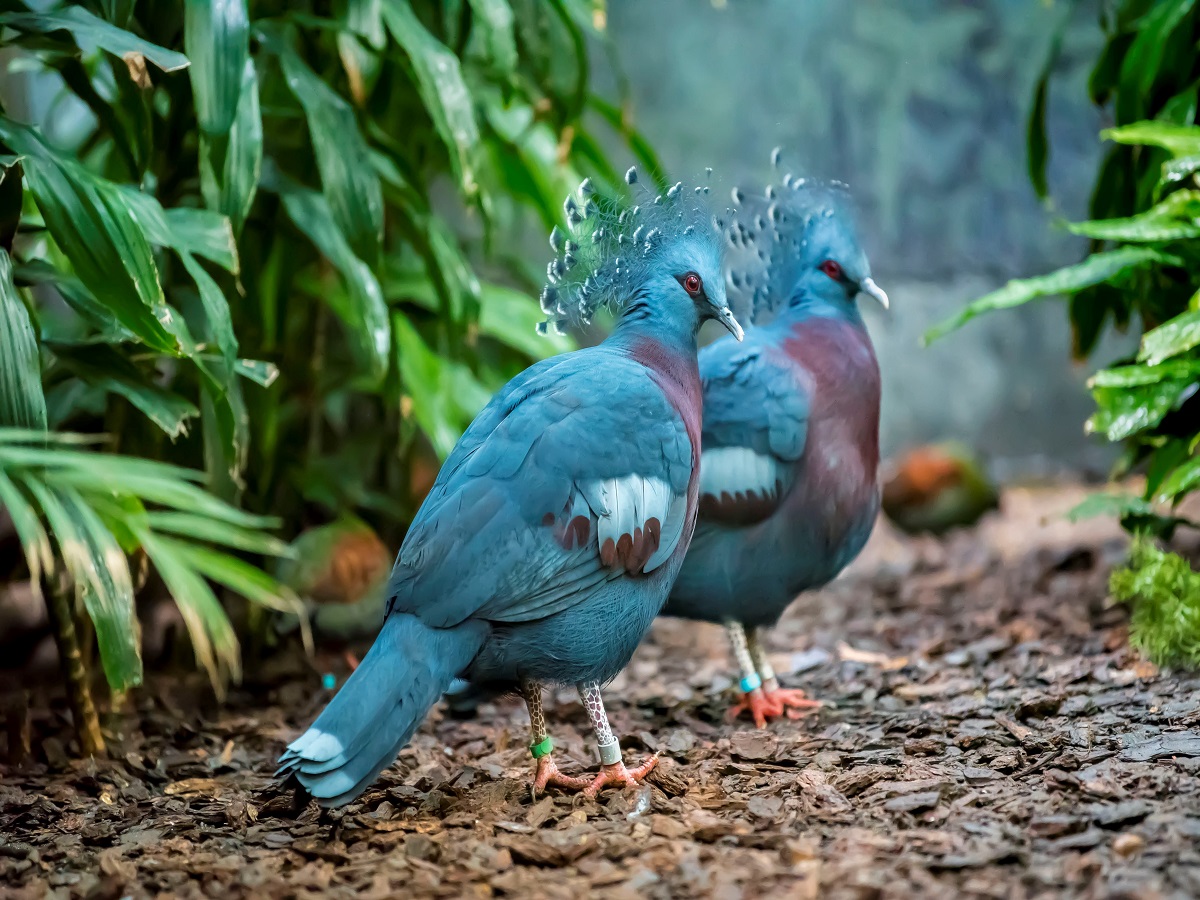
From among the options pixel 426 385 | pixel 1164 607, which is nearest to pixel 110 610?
pixel 426 385

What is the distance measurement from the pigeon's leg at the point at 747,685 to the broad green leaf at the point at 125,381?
1.48 meters

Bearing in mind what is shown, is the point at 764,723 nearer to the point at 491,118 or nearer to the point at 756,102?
the point at 491,118

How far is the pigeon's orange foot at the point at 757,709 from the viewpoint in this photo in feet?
9.67

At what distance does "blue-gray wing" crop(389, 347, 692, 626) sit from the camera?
2156 mm

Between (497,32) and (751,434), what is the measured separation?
1375mm

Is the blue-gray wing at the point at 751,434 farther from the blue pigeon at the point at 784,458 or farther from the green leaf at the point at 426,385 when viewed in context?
the green leaf at the point at 426,385

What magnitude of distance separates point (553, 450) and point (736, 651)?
1.06 m

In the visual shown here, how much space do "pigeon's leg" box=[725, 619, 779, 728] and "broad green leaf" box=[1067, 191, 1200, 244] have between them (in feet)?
4.68

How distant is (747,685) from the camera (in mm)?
2957

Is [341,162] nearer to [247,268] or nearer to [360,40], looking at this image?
[360,40]

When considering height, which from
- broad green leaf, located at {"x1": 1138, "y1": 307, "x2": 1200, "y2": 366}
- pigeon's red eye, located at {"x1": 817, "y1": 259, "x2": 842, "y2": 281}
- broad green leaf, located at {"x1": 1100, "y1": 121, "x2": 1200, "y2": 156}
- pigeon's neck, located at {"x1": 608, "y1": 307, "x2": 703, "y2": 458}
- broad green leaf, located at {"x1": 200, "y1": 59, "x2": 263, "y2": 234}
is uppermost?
broad green leaf, located at {"x1": 200, "y1": 59, "x2": 263, "y2": 234}

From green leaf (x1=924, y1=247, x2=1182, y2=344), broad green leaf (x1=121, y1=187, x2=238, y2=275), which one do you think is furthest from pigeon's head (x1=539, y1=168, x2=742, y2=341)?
green leaf (x1=924, y1=247, x2=1182, y2=344)

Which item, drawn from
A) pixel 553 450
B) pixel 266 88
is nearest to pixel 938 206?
pixel 266 88

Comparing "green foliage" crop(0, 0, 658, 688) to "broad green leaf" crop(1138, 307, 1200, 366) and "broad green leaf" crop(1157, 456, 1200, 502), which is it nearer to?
"broad green leaf" crop(1138, 307, 1200, 366)
